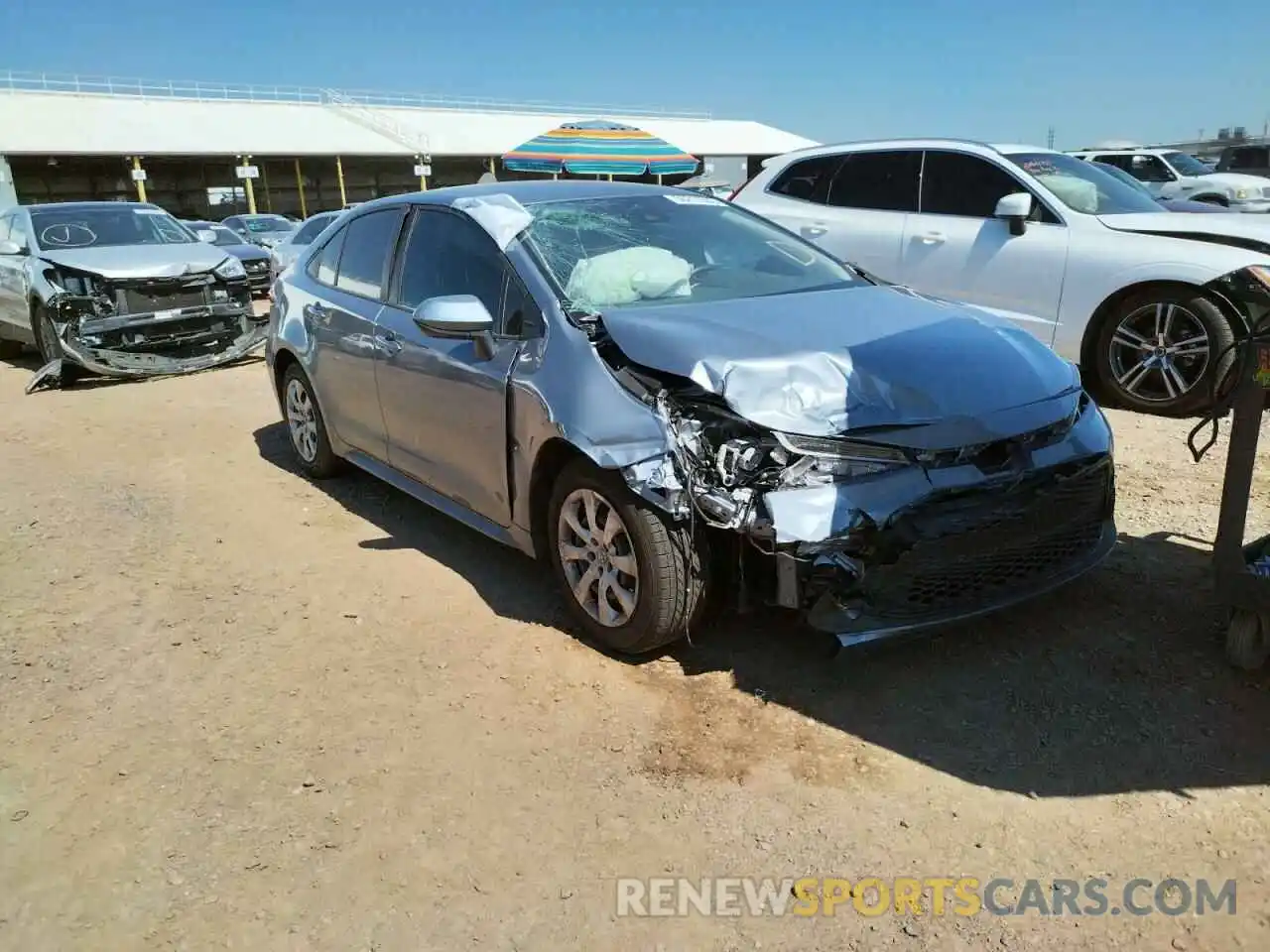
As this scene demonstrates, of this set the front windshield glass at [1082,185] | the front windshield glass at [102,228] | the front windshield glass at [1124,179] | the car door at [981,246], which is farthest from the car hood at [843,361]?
the front windshield glass at [102,228]

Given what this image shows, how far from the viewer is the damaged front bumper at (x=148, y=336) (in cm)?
877

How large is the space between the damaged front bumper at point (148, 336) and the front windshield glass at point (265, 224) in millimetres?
13457

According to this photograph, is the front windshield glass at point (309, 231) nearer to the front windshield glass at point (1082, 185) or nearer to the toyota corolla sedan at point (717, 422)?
the front windshield glass at point (1082, 185)

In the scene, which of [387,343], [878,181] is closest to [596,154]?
[878,181]

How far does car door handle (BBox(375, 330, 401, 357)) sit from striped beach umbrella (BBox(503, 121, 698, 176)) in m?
15.6

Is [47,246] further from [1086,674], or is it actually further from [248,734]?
[1086,674]

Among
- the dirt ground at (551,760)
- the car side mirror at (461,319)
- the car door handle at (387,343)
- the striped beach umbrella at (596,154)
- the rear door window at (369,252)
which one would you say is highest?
the striped beach umbrella at (596,154)

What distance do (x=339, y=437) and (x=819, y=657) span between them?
3032mm

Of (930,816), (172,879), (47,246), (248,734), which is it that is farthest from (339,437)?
(47,246)

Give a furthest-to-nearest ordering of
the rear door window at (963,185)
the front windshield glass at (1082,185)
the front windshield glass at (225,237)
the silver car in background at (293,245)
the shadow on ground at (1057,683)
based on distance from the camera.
Result: the front windshield glass at (225,237) → the silver car in background at (293,245) → the rear door window at (963,185) → the front windshield glass at (1082,185) → the shadow on ground at (1057,683)

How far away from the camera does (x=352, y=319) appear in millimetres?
4758

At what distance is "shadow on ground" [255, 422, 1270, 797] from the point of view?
279cm

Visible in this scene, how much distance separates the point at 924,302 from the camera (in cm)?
396

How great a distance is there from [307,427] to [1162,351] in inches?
206
